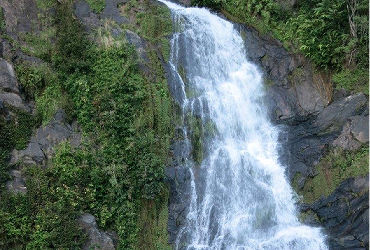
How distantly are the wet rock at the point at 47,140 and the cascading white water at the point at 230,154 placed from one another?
4172 mm

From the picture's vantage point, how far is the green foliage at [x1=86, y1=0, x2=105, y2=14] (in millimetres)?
17438

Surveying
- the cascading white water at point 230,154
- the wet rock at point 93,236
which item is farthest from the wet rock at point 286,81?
the wet rock at point 93,236

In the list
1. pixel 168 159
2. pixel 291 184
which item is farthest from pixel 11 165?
pixel 291 184

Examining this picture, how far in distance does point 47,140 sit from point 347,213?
9.79 metres

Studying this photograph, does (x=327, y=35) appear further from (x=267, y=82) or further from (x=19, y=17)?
(x=19, y=17)

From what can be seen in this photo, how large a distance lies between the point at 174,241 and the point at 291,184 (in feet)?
15.2

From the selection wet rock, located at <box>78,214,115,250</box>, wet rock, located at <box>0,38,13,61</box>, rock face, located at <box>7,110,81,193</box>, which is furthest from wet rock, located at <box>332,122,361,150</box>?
wet rock, located at <box>0,38,13,61</box>

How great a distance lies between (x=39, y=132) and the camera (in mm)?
13000

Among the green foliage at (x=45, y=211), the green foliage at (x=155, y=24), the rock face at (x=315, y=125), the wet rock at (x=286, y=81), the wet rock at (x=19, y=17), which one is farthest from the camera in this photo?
the green foliage at (x=155, y=24)

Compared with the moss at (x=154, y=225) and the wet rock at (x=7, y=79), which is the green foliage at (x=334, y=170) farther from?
the wet rock at (x=7, y=79)

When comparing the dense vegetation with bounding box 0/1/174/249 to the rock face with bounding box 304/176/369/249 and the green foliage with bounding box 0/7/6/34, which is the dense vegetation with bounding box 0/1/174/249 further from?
the rock face with bounding box 304/176/369/249

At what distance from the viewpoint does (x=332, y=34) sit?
1606 cm

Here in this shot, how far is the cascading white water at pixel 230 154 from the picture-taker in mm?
12820

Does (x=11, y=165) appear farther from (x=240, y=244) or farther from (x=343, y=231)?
(x=343, y=231)
